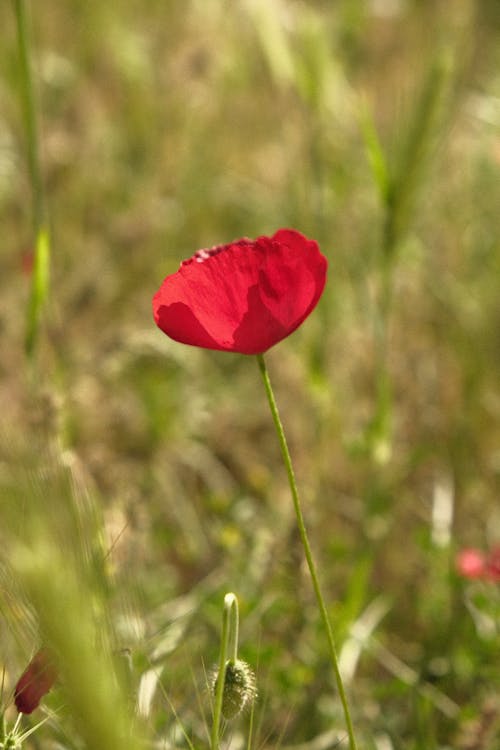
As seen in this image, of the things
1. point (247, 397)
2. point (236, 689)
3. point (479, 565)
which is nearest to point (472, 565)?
point (479, 565)

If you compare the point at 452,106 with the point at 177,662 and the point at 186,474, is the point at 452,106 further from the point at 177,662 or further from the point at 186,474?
the point at 177,662

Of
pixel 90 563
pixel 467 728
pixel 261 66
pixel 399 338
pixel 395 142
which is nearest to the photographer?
pixel 90 563

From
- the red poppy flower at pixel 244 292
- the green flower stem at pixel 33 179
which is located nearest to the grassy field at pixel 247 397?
the green flower stem at pixel 33 179

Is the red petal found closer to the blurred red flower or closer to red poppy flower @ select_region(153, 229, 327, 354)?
the blurred red flower

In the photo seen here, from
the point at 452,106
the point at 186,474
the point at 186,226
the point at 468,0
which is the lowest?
the point at 186,474

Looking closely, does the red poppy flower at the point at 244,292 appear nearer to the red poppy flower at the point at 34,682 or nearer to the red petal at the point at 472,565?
the red poppy flower at the point at 34,682

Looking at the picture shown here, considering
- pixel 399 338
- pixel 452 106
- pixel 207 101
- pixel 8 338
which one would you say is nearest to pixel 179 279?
pixel 8 338
